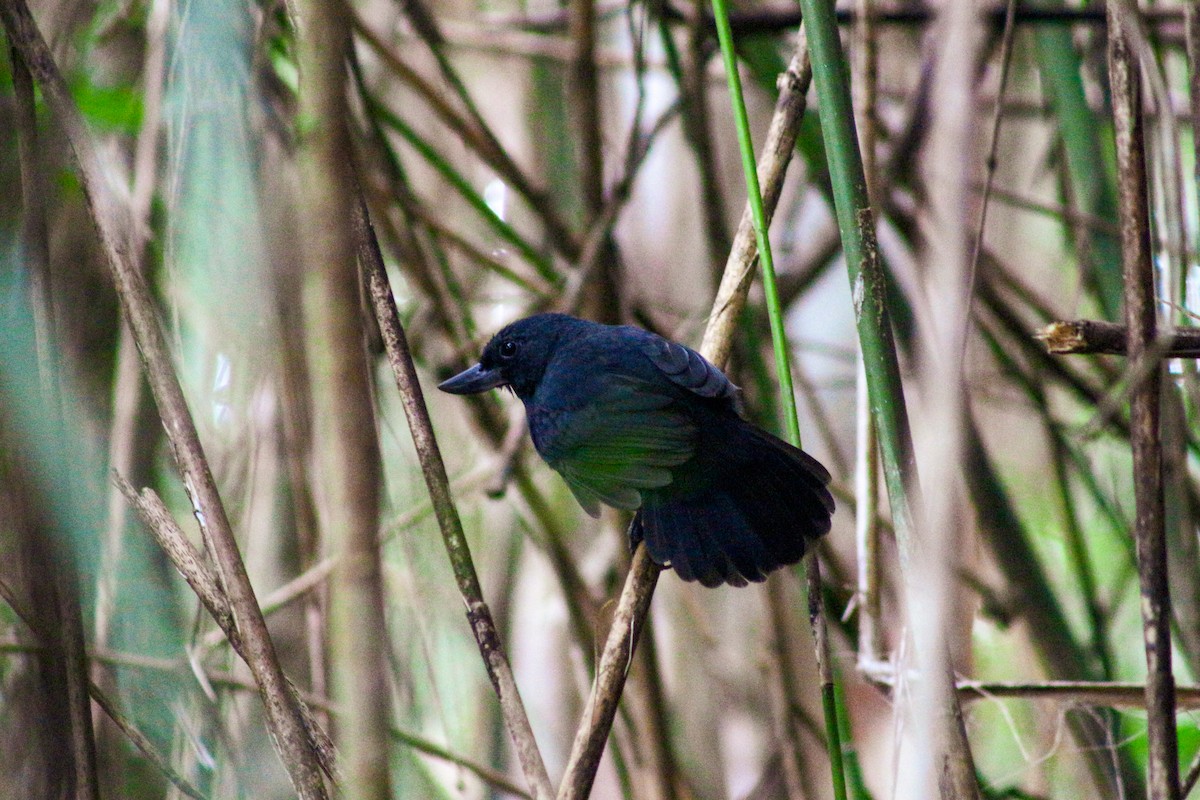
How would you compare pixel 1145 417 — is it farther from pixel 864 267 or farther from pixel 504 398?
pixel 504 398

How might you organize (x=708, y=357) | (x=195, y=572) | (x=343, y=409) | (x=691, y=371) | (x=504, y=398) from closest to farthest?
(x=343, y=409) → (x=195, y=572) → (x=708, y=357) → (x=691, y=371) → (x=504, y=398)

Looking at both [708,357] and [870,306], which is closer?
[870,306]

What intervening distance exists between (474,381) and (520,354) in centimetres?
17

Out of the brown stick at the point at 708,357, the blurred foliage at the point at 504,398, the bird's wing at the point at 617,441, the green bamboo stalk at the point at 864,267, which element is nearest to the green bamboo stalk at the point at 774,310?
the green bamboo stalk at the point at 864,267

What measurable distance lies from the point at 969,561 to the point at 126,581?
3.15 metres

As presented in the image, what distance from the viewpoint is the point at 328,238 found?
93cm

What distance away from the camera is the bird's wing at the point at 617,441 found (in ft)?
9.34

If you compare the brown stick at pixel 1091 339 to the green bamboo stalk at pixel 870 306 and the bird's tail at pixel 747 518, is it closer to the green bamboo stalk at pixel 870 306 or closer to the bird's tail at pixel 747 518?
the green bamboo stalk at pixel 870 306

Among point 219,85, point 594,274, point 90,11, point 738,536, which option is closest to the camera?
point 219,85

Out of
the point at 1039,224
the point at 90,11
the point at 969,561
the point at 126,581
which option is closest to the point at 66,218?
the point at 90,11

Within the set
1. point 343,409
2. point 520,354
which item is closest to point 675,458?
point 520,354

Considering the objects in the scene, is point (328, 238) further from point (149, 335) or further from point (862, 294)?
point (149, 335)

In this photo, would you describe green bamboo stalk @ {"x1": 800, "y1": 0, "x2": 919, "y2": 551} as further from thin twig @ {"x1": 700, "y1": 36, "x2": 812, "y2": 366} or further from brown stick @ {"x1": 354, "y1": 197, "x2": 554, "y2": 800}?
brown stick @ {"x1": 354, "y1": 197, "x2": 554, "y2": 800}

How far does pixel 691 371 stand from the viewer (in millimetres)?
2705
